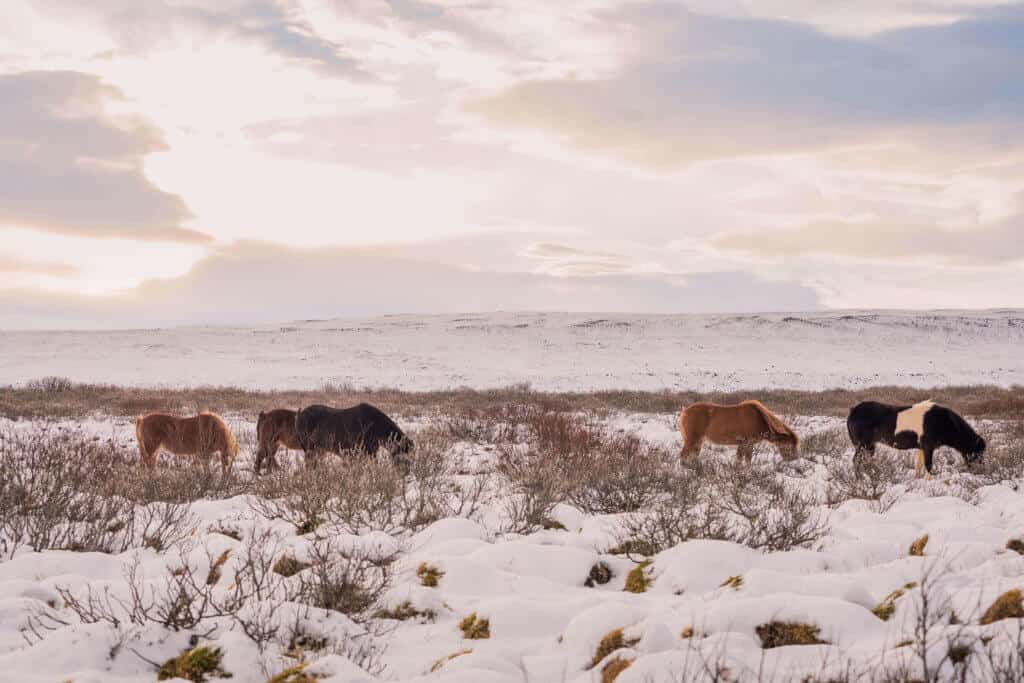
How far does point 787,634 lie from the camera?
2984 mm

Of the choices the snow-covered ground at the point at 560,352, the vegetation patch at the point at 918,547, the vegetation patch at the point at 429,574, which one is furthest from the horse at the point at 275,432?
the snow-covered ground at the point at 560,352

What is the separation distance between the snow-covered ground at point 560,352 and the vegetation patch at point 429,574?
81.8 feet

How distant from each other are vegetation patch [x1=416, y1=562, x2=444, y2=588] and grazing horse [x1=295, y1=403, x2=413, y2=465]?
14.6 ft

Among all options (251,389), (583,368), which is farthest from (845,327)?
(251,389)

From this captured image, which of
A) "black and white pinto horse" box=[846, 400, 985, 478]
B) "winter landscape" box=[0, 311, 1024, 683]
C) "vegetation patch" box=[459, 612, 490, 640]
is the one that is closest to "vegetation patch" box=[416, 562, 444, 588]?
"winter landscape" box=[0, 311, 1024, 683]

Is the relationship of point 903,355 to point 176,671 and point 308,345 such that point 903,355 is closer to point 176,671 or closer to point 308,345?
point 308,345

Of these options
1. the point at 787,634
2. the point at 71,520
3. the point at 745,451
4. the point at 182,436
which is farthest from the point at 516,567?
the point at 182,436

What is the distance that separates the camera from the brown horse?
30.9 ft

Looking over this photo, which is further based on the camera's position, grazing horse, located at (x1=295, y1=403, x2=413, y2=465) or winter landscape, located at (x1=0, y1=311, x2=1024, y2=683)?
grazing horse, located at (x1=295, y1=403, x2=413, y2=465)

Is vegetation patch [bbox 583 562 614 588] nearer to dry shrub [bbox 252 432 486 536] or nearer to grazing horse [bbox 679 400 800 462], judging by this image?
dry shrub [bbox 252 432 486 536]

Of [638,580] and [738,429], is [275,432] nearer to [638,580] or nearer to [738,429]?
[738,429]

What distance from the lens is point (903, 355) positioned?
4569 cm

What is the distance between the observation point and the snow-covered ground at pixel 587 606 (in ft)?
8.98

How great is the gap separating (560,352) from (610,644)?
4258 centimetres
